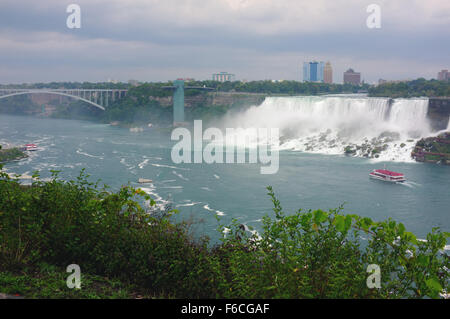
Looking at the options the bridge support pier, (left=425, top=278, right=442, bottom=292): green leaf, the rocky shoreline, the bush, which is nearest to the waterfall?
the rocky shoreline

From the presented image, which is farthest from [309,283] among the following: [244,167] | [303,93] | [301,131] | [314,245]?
[303,93]

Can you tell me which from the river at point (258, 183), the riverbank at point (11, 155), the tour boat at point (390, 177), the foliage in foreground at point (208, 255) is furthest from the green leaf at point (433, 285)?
the riverbank at point (11, 155)

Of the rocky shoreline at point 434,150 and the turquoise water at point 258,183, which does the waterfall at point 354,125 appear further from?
the turquoise water at point 258,183

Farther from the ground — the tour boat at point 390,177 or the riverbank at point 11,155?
the riverbank at point 11,155

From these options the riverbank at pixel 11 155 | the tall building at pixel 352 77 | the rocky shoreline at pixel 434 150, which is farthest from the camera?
the tall building at pixel 352 77
